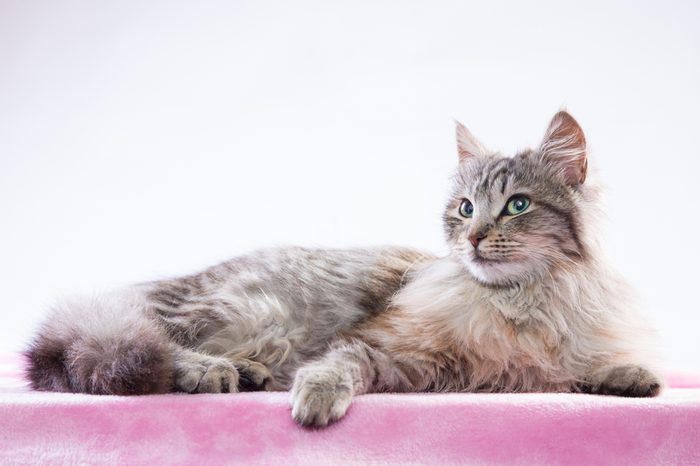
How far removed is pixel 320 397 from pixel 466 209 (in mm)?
764

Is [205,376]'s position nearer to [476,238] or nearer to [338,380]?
[338,380]

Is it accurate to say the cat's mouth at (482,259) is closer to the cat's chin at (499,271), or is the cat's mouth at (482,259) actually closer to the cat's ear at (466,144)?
the cat's chin at (499,271)

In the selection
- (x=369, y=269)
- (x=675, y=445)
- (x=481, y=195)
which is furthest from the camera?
(x=369, y=269)

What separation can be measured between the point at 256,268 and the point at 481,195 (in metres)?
0.81

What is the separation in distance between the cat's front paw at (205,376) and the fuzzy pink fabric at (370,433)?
182mm

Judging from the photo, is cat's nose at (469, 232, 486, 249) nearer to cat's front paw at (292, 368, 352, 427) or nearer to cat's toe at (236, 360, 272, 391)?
cat's front paw at (292, 368, 352, 427)

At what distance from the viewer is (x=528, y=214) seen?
5.57 ft

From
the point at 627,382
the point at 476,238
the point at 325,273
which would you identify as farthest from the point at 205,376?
the point at 627,382

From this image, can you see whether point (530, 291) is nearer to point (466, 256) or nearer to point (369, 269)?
point (466, 256)

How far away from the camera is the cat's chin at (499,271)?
5.51ft

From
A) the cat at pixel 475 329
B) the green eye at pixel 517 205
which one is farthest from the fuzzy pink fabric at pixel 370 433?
the green eye at pixel 517 205

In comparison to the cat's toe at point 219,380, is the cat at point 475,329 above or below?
above

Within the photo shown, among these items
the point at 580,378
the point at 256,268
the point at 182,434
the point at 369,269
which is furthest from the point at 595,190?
the point at 182,434

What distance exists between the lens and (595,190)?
1.83 meters
